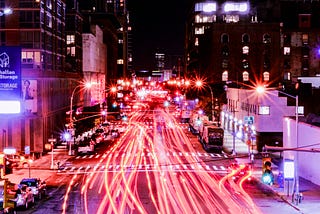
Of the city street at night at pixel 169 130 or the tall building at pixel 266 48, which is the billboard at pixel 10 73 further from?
the tall building at pixel 266 48

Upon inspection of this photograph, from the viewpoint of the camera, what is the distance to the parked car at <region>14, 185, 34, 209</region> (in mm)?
39125

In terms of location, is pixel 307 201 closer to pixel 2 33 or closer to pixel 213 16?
pixel 2 33

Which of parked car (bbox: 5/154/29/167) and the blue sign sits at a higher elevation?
the blue sign

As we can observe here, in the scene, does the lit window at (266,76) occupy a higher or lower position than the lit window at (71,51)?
lower

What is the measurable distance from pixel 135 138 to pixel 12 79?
6692 centimetres

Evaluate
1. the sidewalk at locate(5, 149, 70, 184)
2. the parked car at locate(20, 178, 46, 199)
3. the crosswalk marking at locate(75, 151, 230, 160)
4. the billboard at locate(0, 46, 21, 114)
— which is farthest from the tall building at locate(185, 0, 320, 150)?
the billboard at locate(0, 46, 21, 114)

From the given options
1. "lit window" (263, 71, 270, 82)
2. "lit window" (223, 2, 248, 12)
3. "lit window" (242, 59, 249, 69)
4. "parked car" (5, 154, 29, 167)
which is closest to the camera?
"parked car" (5, 154, 29, 167)

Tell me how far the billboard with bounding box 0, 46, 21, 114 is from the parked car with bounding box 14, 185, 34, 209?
742 centimetres

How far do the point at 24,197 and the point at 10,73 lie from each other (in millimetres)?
9756

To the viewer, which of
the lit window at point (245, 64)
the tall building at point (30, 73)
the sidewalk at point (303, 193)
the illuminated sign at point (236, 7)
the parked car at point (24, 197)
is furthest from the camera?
the illuminated sign at point (236, 7)

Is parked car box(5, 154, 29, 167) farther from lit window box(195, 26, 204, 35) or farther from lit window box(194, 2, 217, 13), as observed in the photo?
lit window box(195, 26, 204, 35)

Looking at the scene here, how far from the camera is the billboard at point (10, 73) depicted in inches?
1326

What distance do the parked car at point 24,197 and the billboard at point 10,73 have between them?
24.3ft

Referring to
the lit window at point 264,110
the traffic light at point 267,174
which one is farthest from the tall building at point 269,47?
the traffic light at point 267,174
